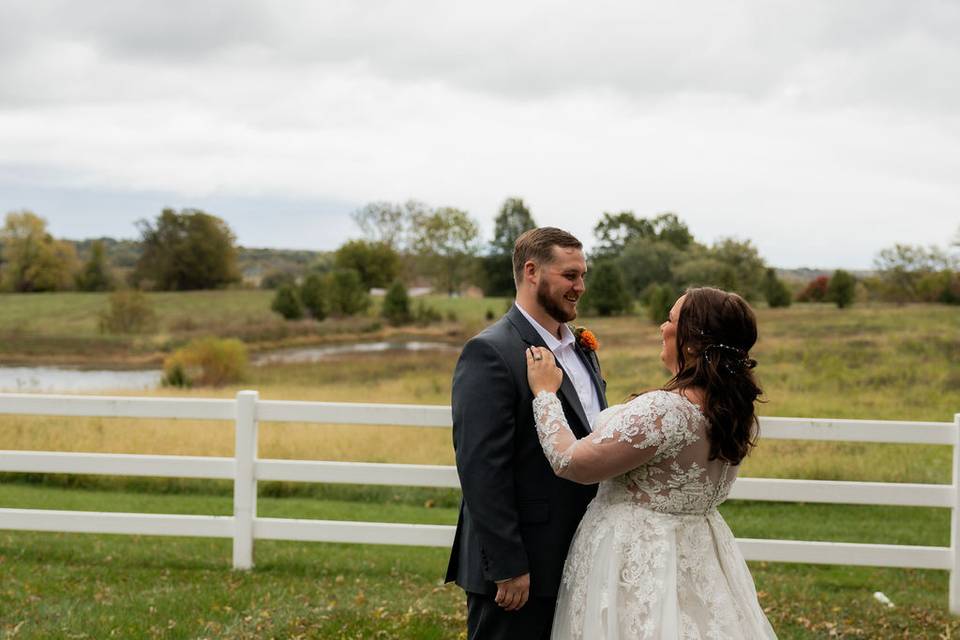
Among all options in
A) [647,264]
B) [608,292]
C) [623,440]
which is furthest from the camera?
[647,264]

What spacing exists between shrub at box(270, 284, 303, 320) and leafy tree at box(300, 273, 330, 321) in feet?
0.73

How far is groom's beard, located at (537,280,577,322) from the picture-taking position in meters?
3.41

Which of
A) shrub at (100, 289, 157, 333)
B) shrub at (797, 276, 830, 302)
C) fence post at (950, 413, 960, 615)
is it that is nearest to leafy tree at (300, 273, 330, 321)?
shrub at (100, 289, 157, 333)

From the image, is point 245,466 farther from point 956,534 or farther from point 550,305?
point 956,534

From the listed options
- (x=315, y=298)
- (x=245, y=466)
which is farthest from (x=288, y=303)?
(x=245, y=466)

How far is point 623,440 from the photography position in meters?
3.03

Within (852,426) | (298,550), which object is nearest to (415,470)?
(298,550)

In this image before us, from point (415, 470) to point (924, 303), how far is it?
80.3 ft

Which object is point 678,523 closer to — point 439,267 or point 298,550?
point 298,550

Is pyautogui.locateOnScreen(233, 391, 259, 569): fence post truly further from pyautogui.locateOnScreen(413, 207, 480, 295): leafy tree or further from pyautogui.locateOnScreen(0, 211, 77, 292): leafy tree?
pyautogui.locateOnScreen(0, 211, 77, 292): leafy tree

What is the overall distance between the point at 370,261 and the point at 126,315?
8991mm

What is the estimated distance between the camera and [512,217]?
29.9 m

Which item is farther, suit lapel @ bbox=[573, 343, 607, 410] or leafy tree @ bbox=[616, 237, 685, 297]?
leafy tree @ bbox=[616, 237, 685, 297]

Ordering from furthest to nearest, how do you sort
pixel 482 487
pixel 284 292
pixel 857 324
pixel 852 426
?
1. pixel 284 292
2. pixel 857 324
3. pixel 852 426
4. pixel 482 487
